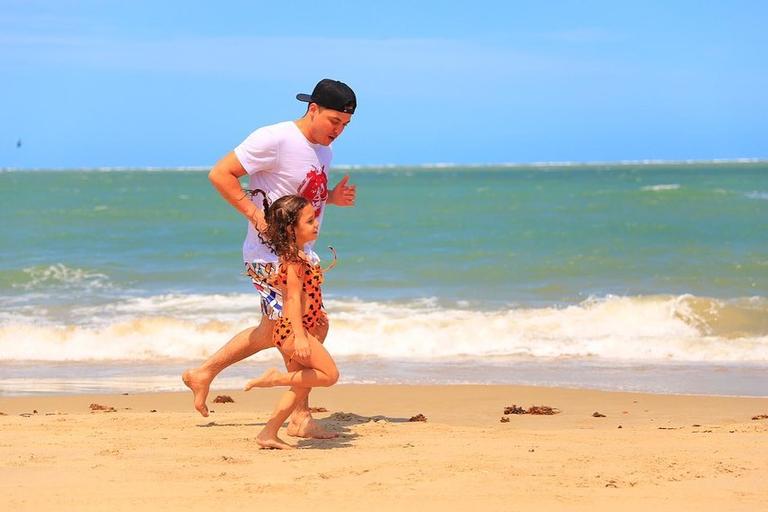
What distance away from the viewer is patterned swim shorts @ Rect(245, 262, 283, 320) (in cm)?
487

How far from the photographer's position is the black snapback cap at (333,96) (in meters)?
4.96

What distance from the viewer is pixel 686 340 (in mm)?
10156

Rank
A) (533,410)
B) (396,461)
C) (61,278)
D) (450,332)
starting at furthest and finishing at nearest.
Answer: (61,278) < (450,332) < (533,410) < (396,461)

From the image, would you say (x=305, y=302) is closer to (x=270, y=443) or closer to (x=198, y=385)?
(x=270, y=443)

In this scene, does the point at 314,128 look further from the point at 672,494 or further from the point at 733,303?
the point at 733,303

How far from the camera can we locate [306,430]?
527 centimetres

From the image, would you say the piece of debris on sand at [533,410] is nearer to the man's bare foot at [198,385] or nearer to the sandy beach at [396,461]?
the sandy beach at [396,461]

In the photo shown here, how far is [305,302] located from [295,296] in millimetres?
166

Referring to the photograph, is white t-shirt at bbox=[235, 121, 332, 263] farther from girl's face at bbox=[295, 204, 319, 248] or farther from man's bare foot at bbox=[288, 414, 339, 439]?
man's bare foot at bbox=[288, 414, 339, 439]

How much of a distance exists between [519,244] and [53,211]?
16951 millimetres

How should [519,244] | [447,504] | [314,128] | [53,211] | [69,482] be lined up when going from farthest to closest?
[53,211]
[519,244]
[314,128]
[69,482]
[447,504]

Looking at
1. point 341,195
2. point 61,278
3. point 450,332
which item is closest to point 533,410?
point 341,195

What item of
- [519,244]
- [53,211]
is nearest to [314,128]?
[519,244]

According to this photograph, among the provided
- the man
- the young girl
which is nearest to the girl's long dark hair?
the young girl
